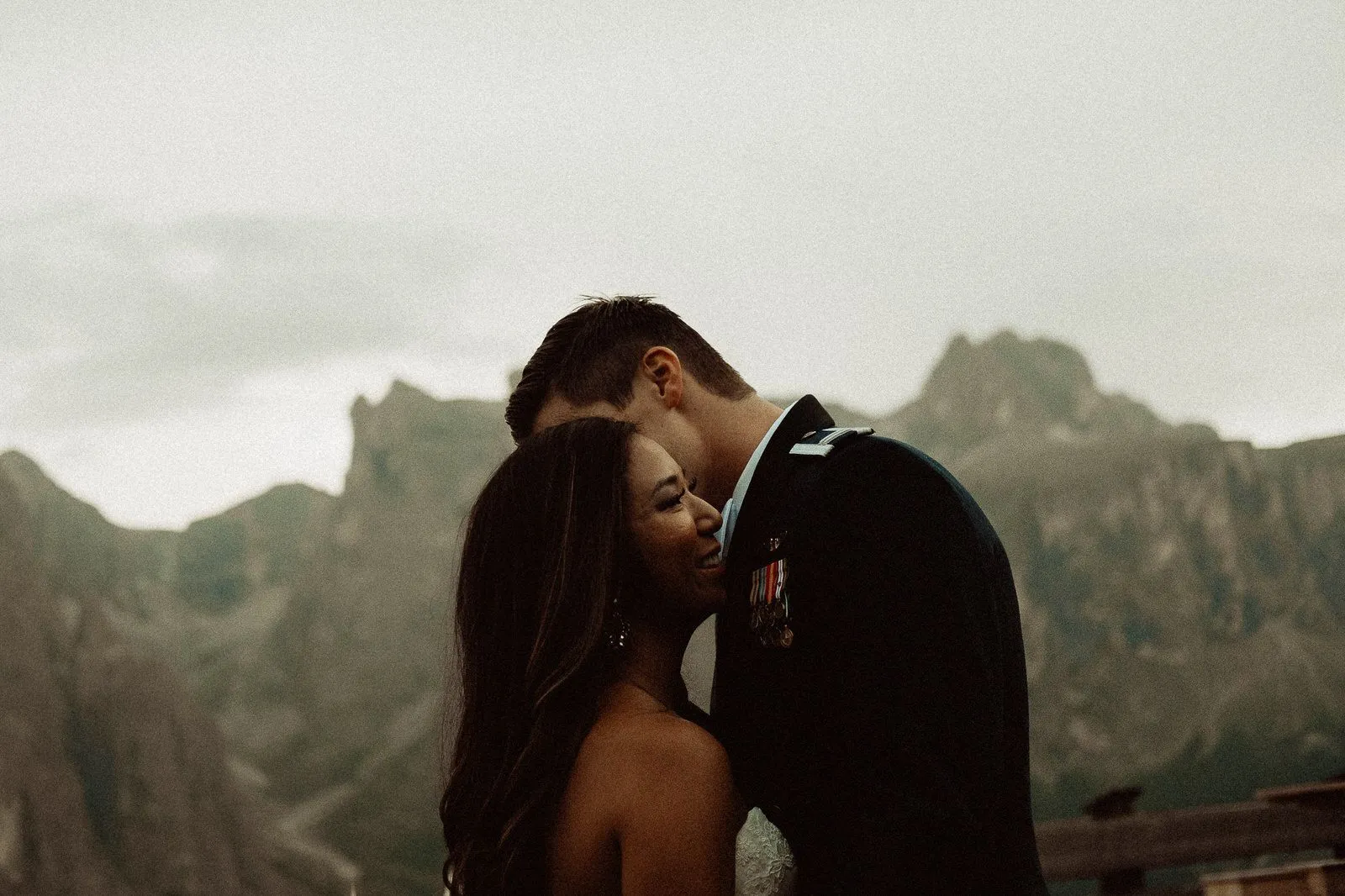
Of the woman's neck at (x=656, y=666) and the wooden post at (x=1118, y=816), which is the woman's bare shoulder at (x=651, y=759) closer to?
the woman's neck at (x=656, y=666)

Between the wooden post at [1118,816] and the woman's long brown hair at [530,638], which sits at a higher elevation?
the woman's long brown hair at [530,638]

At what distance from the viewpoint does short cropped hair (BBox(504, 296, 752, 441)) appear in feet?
10.1

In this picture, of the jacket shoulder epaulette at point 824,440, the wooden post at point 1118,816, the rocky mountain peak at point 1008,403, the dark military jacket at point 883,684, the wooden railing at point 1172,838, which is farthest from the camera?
the rocky mountain peak at point 1008,403

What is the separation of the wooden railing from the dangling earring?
5.05 meters

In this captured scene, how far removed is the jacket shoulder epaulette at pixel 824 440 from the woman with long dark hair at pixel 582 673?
203mm

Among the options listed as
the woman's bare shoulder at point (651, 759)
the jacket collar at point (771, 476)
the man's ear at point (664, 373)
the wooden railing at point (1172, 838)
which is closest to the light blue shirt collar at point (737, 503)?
the jacket collar at point (771, 476)

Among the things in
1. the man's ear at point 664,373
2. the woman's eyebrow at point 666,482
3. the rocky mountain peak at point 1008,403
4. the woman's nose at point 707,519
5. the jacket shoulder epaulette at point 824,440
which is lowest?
the woman's nose at point 707,519

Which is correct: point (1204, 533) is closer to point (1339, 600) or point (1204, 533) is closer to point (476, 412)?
point (1339, 600)

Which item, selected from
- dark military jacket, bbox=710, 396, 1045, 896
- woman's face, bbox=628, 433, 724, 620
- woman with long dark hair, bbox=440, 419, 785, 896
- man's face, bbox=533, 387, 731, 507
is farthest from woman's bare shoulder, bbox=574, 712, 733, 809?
man's face, bbox=533, 387, 731, 507

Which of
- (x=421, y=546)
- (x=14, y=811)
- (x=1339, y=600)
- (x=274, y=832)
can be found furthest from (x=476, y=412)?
(x=1339, y=600)

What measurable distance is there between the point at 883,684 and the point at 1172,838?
18.8 feet

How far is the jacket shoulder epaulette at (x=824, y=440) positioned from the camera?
2338mm

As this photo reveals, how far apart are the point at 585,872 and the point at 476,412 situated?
31545 mm

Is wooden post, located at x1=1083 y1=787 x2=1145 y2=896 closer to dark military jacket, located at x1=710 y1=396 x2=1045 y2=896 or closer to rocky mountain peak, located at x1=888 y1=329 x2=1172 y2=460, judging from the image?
dark military jacket, located at x1=710 y1=396 x2=1045 y2=896
